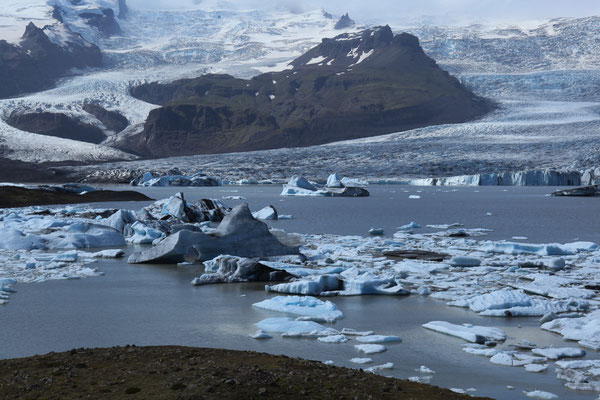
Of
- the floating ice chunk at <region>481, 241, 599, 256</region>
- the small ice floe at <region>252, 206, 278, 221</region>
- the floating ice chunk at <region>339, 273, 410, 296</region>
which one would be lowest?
the small ice floe at <region>252, 206, 278, 221</region>

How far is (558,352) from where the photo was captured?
20.6ft

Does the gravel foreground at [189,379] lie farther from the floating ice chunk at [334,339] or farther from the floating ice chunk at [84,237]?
the floating ice chunk at [84,237]

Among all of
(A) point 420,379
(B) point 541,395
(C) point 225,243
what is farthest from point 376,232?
(B) point 541,395

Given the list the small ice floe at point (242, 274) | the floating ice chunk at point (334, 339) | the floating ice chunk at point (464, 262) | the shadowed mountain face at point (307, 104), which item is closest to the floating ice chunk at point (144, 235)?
the small ice floe at point (242, 274)

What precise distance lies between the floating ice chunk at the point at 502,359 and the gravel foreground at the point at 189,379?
4.09 ft

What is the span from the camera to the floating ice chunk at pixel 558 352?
6.21m

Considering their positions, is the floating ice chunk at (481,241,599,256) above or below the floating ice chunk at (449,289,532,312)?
below

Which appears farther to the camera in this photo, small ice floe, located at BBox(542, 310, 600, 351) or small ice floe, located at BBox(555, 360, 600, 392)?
small ice floe, located at BBox(542, 310, 600, 351)

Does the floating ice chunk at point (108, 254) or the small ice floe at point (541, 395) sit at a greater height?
the small ice floe at point (541, 395)

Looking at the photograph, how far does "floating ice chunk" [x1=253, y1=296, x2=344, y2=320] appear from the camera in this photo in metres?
8.04

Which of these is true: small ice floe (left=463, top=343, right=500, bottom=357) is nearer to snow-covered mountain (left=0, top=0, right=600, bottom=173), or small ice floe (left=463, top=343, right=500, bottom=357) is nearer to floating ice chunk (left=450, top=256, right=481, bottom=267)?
floating ice chunk (left=450, top=256, right=481, bottom=267)

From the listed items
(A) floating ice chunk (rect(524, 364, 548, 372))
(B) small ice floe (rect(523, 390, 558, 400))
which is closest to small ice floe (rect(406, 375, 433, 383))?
(B) small ice floe (rect(523, 390, 558, 400))

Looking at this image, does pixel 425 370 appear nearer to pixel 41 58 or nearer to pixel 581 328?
pixel 581 328

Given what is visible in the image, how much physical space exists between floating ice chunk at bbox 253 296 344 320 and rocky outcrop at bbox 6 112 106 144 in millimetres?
126220
